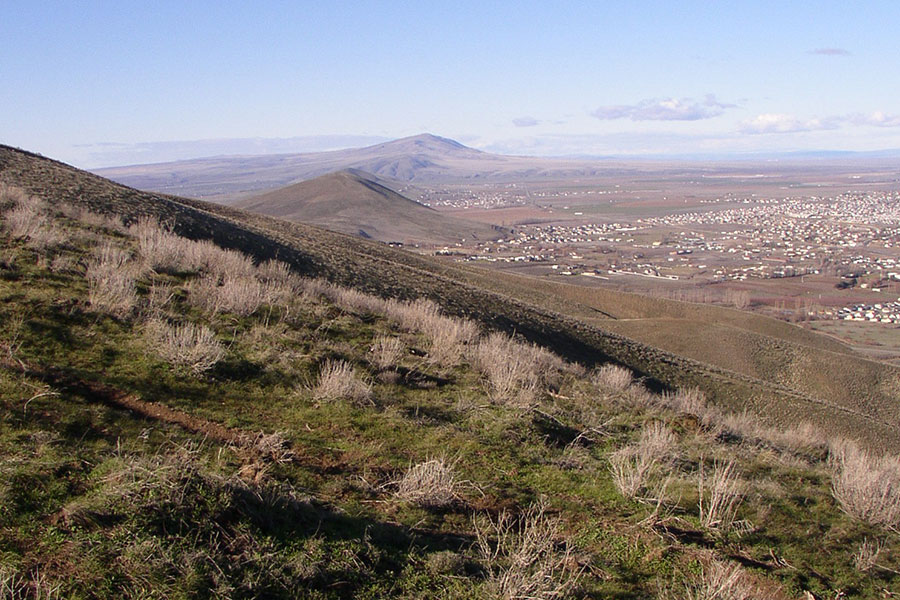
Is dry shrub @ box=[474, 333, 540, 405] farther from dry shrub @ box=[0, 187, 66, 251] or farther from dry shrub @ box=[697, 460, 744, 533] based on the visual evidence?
dry shrub @ box=[0, 187, 66, 251]

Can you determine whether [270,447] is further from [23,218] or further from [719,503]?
[23,218]

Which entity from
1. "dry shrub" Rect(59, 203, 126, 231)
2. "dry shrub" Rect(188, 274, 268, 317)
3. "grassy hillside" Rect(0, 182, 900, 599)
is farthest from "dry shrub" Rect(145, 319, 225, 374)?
"dry shrub" Rect(59, 203, 126, 231)

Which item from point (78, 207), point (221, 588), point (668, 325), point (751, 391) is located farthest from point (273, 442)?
point (668, 325)

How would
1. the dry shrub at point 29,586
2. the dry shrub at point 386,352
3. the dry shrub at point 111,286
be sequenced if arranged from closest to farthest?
the dry shrub at point 29,586
the dry shrub at point 111,286
the dry shrub at point 386,352

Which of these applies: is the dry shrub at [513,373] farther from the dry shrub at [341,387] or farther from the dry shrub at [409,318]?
the dry shrub at [341,387]

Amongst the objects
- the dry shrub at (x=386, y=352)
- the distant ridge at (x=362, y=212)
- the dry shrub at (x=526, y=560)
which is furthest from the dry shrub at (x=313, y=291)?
the distant ridge at (x=362, y=212)

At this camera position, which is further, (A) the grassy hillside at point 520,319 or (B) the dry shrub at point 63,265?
(A) the grassy hillside at point 520,319

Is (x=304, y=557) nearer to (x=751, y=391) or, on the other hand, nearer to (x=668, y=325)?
(x=751, y=391)
